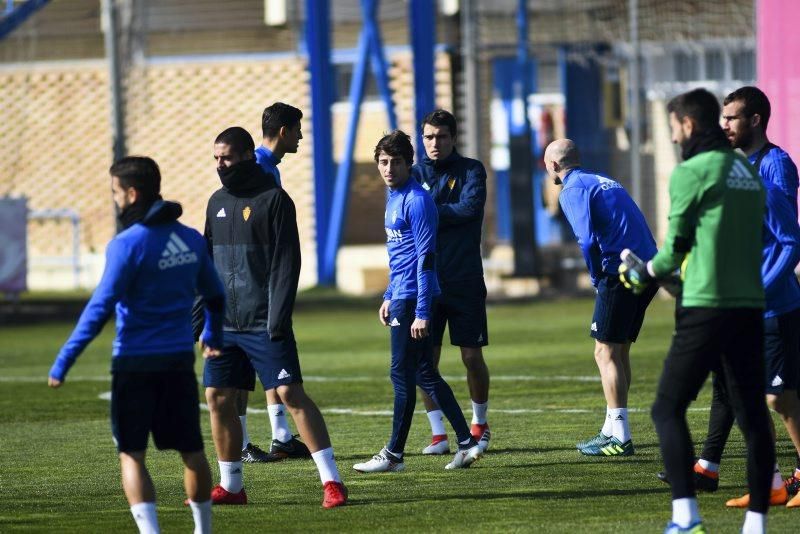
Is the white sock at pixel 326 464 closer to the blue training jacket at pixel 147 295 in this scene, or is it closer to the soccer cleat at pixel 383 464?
the soccer cleat at pixel 383 464

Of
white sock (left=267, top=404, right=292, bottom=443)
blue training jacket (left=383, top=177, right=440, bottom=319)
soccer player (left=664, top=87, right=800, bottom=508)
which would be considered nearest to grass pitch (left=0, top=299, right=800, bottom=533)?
white sock (left=267, top=404, right=292, bottom=443)

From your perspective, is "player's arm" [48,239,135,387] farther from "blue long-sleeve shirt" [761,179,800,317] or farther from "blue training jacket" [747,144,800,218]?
"blue training jacket" [747,144,800,218]

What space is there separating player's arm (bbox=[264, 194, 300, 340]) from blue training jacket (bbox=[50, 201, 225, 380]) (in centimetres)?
106

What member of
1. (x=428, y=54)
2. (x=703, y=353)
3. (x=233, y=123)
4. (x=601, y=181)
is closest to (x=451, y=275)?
(x=601, y=181)

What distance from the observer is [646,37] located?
30.4m

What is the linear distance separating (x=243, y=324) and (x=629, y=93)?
64.6 feet

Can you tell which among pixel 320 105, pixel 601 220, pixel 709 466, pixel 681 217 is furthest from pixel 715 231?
pixel 320 105

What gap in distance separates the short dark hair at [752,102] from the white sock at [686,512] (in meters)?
2.15

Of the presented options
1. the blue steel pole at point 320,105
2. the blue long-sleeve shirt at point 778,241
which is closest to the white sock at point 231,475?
the blue long-sleeve shirt at point 778,241

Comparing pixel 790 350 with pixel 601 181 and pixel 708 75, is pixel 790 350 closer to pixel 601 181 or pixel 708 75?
pixel 601 181

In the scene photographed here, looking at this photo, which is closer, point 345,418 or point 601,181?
point 601,181

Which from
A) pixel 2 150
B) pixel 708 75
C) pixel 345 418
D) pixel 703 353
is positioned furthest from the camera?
pixel 2 150

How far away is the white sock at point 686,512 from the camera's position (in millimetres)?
6629

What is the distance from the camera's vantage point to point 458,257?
33.2ft
